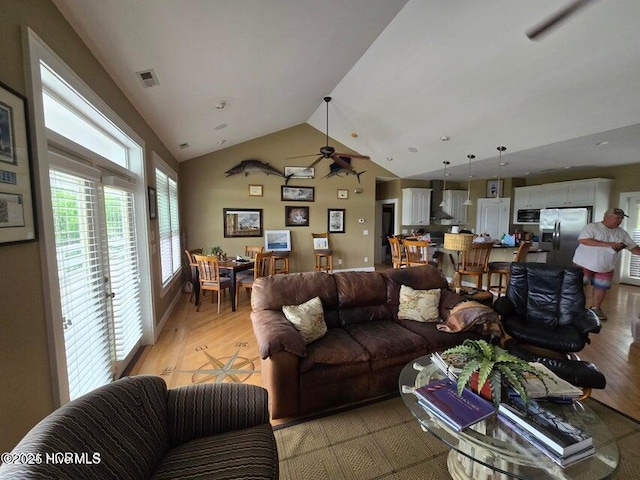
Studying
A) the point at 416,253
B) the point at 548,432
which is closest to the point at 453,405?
the point at 548,432

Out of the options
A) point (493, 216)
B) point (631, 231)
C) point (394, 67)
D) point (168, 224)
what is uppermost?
point (394, 67)

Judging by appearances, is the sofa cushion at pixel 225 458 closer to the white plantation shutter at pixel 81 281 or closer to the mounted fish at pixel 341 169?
the white plantation shutter at pixel 81 281

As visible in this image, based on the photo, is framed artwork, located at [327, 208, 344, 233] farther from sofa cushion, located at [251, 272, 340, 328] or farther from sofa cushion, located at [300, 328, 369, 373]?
sofa cushion, located at [300, 328, 369, 373]

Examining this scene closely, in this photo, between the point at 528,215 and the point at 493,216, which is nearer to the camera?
the point at 528,215

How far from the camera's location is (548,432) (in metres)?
1.20

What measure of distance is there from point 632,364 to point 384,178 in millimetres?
5577

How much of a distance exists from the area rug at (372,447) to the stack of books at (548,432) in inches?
23.8

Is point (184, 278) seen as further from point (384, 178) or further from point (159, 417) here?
point (384, 178)

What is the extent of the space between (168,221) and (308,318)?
334cm

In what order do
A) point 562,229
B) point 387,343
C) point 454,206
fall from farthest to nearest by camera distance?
point 454,206 < point 562,229 < point 387,343

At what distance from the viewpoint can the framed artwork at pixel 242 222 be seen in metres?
6.00

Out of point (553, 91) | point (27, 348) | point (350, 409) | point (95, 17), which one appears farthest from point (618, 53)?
point (27, 348)

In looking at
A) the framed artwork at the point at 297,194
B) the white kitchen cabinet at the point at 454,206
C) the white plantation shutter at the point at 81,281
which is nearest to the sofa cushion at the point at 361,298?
the white plantation shutter at the point at 81,281

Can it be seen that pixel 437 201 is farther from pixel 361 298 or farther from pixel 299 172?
pixel 361 298
